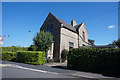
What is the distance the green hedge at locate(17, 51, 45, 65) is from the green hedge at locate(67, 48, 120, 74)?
4.56 m

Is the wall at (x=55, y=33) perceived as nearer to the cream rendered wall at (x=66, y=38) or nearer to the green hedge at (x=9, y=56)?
the cream rendered wall at (x=66, y=38)

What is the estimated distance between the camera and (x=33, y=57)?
1366 centimetres

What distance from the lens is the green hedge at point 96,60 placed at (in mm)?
8594

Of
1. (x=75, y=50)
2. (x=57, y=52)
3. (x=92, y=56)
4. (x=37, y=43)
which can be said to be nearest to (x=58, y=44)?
(x=57, y=52)

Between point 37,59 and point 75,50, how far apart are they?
5.67 meters

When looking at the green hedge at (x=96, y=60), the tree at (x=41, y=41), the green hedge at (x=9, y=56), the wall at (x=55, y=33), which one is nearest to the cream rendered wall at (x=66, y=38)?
the wall at (x=55, y=33)

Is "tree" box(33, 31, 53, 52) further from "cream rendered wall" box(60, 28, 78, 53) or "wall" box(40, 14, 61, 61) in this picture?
"cream rendered wall" box(60, 28, 78, 53)

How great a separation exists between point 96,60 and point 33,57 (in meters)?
8.54

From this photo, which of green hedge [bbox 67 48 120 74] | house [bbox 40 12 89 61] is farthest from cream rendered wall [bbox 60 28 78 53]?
green hedge [bbox 67 48 120 74]

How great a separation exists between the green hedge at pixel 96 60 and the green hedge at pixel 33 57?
180 inches

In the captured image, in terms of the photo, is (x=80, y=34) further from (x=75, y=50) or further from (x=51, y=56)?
(x=75, y=50)

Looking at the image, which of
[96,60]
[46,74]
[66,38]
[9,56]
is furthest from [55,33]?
[46,74]

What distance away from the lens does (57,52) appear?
1955cm

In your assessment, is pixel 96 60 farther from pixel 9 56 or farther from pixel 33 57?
pixel 9 56
